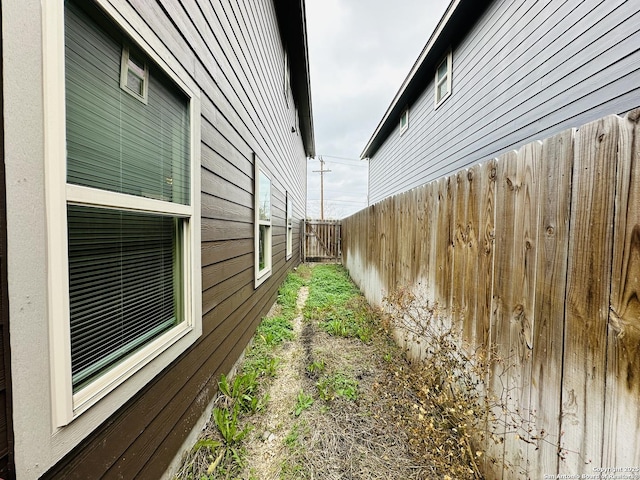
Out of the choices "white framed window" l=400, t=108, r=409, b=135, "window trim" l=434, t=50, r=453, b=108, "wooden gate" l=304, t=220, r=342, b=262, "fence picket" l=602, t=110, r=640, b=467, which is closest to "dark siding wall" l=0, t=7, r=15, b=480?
"fence picket" l=602, t=110, r=640, b=467

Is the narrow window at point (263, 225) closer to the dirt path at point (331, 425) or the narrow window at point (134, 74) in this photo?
the dirt path at point (331, 425)

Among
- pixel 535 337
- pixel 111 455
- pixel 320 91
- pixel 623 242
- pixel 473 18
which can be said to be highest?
pixel 320 91

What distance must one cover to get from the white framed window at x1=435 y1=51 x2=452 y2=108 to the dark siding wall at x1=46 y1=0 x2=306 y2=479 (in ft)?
12.7

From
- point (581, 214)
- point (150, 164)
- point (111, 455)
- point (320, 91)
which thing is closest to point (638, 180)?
point (581, 214)

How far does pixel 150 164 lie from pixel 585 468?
2.36 metres

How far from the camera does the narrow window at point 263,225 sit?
142 inches

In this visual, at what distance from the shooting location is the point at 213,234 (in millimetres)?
2133

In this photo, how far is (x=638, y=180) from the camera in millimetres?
849

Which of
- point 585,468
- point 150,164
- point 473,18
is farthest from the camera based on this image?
point 473,18

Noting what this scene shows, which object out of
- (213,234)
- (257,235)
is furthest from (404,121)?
(213,234)

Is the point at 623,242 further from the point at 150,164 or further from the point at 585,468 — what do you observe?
the point at 150,164

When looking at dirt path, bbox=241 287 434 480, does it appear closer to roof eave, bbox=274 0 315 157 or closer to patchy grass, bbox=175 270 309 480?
patchy grass, bbox=175 270 309 480

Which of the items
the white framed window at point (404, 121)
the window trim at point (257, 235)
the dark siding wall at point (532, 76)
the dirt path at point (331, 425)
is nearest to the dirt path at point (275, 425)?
the dirt path at point (331, 425)

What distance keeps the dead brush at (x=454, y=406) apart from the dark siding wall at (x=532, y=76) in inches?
109
